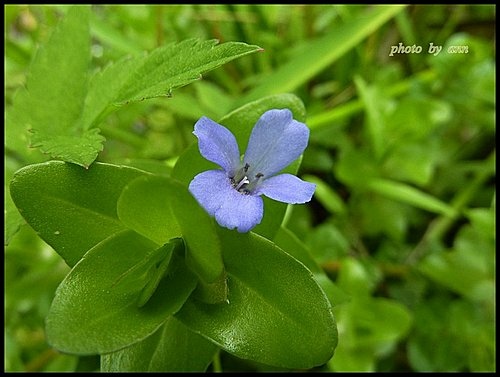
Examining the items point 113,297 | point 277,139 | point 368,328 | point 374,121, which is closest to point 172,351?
point 113,297

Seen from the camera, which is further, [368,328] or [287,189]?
[368,328]

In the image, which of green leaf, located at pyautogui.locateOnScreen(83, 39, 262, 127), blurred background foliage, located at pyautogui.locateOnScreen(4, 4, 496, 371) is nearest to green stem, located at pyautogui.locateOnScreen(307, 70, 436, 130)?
blurred background foliage, located at pyautogui.locateOnScreen(4, 4, 496, 371)

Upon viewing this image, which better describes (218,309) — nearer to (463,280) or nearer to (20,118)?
(20,118)

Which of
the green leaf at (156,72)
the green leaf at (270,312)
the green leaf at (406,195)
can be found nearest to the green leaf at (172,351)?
the green leaf at (270,312)

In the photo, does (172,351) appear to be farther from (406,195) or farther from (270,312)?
(406,195)

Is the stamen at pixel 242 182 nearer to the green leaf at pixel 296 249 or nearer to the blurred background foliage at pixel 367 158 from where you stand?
the green leaf at pixel 296 249

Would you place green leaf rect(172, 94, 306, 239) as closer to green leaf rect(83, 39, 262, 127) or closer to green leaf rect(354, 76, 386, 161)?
green leaf rect(83, 39, 262, 127)

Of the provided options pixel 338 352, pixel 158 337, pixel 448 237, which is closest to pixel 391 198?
pixel 448 237
